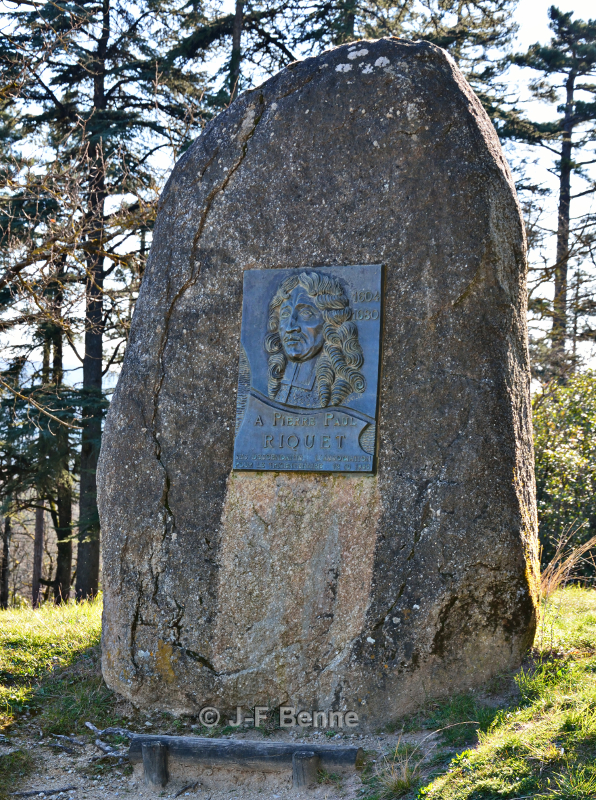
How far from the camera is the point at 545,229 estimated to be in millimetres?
13648

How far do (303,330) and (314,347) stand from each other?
120 mm

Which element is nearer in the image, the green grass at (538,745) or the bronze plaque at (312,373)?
the green grass at (538,745)

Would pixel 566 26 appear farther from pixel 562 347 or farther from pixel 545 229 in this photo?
pixel 562 347

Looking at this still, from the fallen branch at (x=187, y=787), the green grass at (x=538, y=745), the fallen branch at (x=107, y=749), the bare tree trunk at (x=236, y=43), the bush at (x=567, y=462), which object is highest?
the bare tree trunk at (x=236, y=43)

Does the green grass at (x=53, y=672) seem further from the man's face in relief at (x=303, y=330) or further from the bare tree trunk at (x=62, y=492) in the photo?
the bare tree trunk at (x=62, y=492)

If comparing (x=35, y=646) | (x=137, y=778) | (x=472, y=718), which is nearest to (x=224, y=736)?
(x=137, y=778)

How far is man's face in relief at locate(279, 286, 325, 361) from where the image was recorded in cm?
470

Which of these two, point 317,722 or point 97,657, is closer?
point 317,722

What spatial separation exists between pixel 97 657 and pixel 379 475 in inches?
104

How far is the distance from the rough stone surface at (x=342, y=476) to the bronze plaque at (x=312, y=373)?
99mm

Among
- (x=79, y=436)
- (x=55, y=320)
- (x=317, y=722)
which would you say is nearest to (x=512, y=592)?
(x=317, y=722)

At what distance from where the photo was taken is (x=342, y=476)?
4562 millimetres

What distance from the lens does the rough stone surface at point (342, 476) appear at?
14.4ft

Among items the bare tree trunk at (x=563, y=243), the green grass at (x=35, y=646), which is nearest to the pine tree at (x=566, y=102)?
the bare tree trunk at (x=563, y=243)
